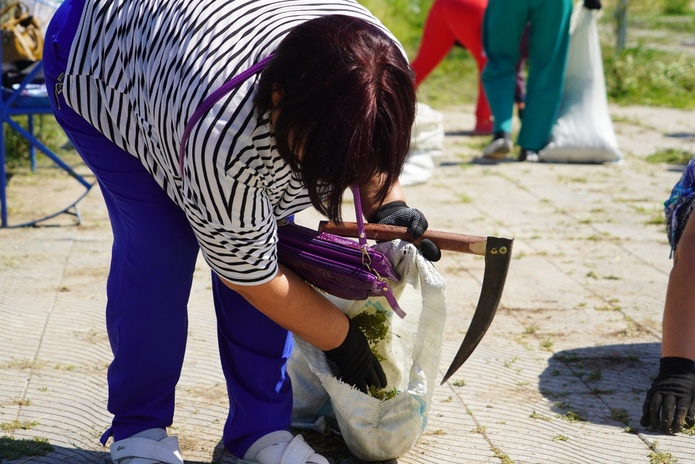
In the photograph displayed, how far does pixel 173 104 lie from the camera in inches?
67.5

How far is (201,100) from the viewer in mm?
1657

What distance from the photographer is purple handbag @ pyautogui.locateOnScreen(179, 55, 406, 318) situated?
2.00 meters

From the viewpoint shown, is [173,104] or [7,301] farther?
[7,301]

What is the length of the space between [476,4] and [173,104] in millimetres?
5759

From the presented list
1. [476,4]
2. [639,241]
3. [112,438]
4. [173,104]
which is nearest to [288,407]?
[112,438]

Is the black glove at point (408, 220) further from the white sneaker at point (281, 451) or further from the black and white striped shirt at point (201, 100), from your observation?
the white sneaker at point (281, 451)

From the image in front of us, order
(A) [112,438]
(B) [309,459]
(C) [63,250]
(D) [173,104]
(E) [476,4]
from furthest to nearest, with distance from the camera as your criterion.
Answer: (E) [476,4] < (C) [63,250] < (A) [112,438] < (B) [309,459] < (D) [173,104]

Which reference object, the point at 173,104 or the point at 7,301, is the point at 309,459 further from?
the point at 7,301

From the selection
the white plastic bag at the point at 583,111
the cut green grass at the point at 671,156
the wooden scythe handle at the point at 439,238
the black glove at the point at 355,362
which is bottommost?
the cut green grass at the point at 671,156

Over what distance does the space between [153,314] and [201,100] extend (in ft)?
2.04

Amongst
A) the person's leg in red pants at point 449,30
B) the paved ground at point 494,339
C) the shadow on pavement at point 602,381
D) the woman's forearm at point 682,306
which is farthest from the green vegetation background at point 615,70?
the woman's forearm at point 682,306

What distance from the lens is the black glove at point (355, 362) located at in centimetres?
215

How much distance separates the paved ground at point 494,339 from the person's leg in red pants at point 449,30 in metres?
2.13

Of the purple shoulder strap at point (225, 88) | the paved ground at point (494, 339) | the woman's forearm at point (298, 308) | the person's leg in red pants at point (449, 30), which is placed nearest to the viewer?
the purple shoulder strap at point (225, 88)
